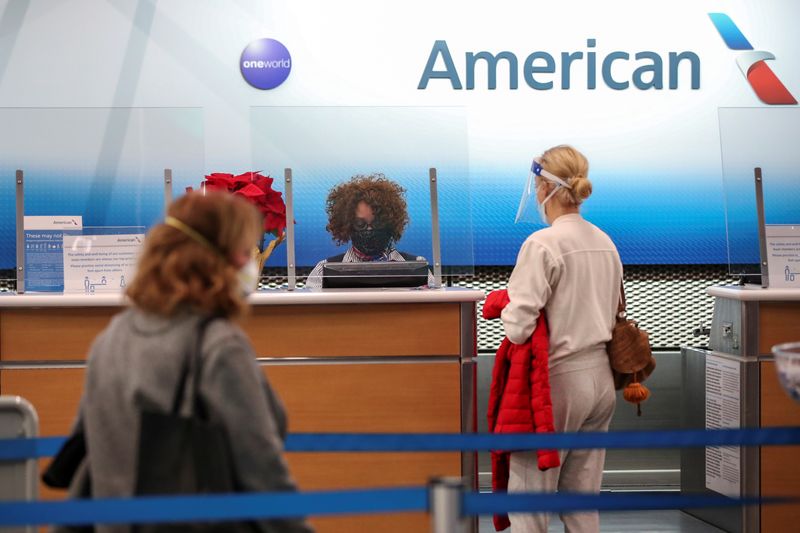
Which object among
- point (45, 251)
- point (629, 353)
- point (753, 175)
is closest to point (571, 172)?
point (629, 353)

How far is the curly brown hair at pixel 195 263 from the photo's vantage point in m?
1.98

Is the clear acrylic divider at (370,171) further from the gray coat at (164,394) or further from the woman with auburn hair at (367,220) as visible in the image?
the gray coat at (164,394)

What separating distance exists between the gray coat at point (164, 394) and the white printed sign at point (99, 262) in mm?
2289

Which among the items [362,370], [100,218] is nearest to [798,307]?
[362,370]

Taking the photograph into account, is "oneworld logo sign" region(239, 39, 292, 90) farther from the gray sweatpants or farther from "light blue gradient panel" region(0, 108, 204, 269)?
the gray sweatpants

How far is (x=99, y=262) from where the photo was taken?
14.0 ft

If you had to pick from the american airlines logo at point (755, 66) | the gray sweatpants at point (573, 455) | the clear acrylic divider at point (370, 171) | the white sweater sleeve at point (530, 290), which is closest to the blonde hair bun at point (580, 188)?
the white sweater sleeve at point (530, 290)

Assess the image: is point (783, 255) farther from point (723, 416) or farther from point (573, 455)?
point (573, 455)

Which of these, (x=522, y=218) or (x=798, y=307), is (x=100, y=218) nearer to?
(x=522, y=218)

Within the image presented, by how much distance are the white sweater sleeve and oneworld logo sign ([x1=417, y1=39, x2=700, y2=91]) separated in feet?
8.25

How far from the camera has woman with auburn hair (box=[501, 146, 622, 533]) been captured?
11.7ft

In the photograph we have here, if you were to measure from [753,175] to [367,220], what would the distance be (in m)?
1.80

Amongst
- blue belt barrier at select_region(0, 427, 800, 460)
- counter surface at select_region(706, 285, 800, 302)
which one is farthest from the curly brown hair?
counter surface at select_region(706, 285, 800, 302)

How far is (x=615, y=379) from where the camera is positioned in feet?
12.3
